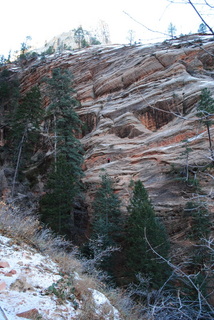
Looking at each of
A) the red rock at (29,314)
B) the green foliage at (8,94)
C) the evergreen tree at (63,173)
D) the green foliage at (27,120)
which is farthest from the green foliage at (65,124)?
the red rock at (29,314)

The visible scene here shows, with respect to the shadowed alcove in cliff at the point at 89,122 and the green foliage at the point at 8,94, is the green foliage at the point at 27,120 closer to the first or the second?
the shadowed alcove in cliff at the point at 89,122

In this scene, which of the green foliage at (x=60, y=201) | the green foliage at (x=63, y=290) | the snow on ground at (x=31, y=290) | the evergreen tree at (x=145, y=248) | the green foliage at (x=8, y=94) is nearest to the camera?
the snow on ground at (x=31, y=290)

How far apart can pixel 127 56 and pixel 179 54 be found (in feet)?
26.2

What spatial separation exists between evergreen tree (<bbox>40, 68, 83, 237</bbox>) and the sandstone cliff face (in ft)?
9.37

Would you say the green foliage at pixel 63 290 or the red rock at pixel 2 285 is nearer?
the red rock at pixel 2 285

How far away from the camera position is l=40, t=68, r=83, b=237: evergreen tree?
52.9 feet

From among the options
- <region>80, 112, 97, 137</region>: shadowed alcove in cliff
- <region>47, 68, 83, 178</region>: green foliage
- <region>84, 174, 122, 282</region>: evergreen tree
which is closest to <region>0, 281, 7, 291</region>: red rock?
<region>84, 174, 122, 282</region>: evergreen tree

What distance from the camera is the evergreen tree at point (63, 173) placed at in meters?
16.1

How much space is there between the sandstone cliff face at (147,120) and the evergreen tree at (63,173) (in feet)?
9.37

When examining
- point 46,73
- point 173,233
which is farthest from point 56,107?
point 46,73

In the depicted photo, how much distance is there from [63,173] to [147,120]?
10.9 m

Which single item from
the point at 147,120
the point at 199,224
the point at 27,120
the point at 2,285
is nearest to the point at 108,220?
the point at 199,224

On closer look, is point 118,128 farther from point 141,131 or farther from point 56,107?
point 56,107

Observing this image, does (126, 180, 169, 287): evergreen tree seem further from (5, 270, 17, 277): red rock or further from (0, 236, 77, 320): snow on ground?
(5, 270, 17, 277): red rock
